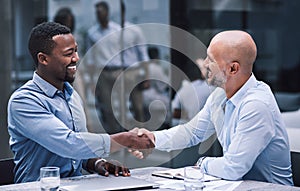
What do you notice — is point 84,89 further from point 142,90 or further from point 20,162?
point 20,162

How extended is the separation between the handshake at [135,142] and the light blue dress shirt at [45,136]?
6 cm

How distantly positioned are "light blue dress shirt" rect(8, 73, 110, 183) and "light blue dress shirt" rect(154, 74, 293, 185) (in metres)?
0.55

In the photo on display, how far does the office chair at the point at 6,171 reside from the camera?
10.2ft

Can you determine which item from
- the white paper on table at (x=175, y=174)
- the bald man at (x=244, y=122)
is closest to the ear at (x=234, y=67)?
the bald man at (x=244, y=122)

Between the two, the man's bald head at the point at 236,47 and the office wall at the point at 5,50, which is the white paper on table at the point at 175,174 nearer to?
the man's bald head at the point at 236,47

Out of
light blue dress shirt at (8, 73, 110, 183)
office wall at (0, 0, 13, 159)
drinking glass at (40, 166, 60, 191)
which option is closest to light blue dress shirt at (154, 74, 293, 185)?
light blue dress shirt at (8, 73, 110, 183)

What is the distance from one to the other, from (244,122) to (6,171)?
1.18 metres

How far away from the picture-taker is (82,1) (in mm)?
6723

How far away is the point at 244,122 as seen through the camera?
9.18 feet

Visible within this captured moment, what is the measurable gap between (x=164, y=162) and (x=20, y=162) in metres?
2.57

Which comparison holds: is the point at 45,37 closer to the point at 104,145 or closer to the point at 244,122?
the point at 104,145

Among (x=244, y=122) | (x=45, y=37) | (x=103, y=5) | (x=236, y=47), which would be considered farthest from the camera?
(x=103, y=5)

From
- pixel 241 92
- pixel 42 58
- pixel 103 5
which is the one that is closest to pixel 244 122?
pixel 241 92

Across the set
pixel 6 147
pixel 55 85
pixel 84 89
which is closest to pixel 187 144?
pixel 55 85
